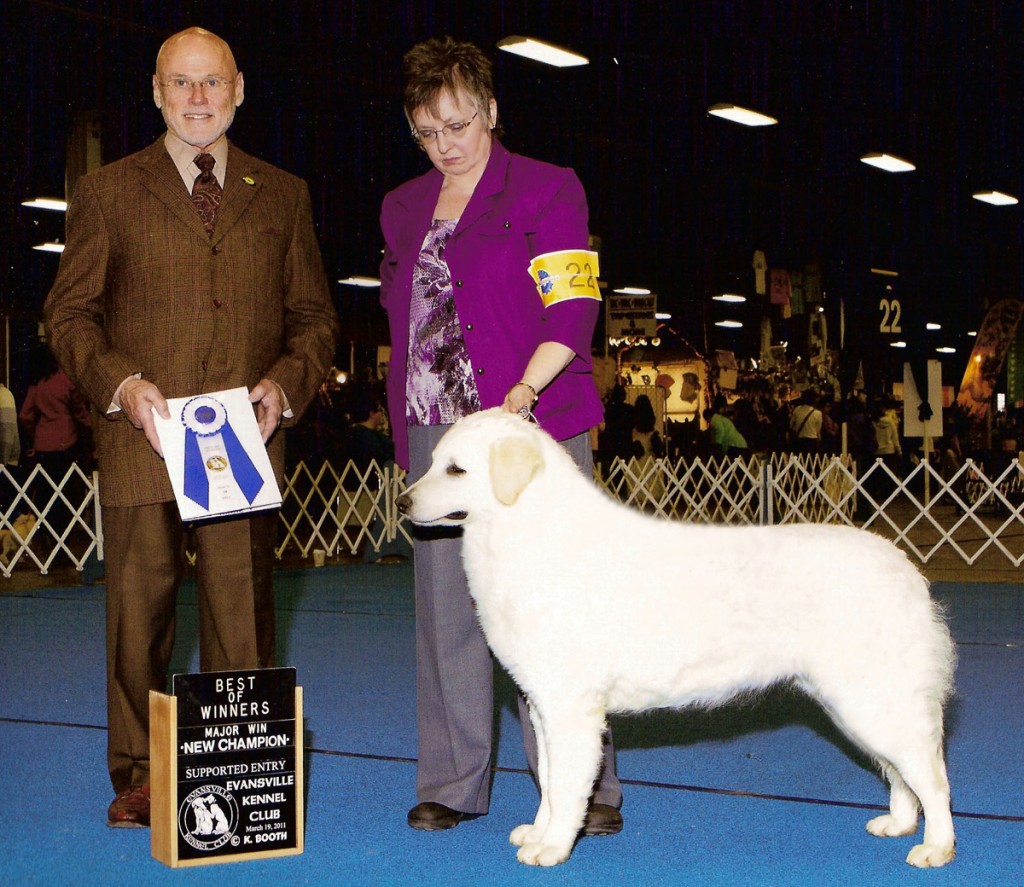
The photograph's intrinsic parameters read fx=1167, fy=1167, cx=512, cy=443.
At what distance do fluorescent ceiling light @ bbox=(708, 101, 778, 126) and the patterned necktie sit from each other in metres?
8.21

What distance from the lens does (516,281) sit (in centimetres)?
302

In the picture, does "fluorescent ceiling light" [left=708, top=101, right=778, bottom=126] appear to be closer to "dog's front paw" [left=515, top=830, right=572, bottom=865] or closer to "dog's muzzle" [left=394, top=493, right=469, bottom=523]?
"dog's muzzle" [left=394, top=493, right=469, bottom=523]

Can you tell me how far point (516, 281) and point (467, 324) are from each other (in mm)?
170

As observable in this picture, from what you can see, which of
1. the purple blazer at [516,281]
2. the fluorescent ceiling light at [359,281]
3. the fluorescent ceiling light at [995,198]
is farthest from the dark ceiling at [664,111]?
the purple blazer at [516,281]

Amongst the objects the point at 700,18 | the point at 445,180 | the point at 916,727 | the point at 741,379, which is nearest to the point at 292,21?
the point at 700,18

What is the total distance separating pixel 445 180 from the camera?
10.3 feet

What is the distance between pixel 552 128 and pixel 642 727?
7.75 meters

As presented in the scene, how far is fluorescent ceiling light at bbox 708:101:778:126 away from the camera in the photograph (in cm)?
1053

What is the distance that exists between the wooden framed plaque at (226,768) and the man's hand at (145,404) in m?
0.60

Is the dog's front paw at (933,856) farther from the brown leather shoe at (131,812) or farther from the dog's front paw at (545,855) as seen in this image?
the brown leather shoe at (131,812)

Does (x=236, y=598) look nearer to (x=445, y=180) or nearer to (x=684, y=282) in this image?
(x=445, y=180)

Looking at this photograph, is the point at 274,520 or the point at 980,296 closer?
the point at 274,520

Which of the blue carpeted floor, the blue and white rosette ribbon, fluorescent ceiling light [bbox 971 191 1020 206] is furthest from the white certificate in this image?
fluorescent ceiling light [bbox 971 191 1020 206]

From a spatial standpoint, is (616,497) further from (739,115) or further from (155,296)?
(155,296)
